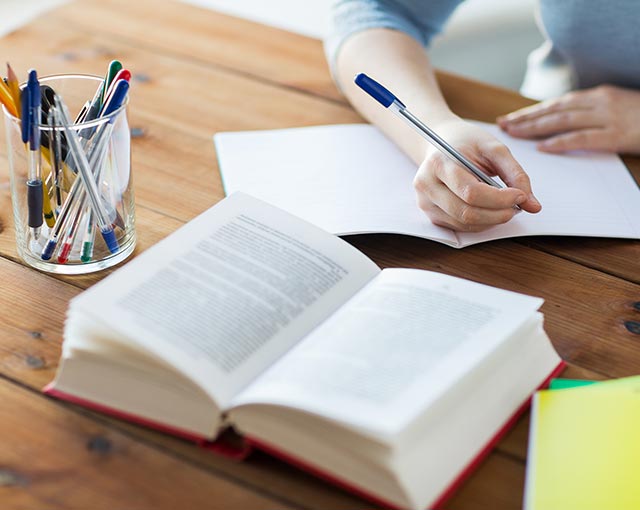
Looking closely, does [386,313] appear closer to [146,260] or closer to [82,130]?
[146,260]

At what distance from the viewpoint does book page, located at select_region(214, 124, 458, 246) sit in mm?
993

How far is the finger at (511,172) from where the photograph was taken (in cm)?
97

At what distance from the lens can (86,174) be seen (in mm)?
831

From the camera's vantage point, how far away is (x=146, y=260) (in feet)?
2.64

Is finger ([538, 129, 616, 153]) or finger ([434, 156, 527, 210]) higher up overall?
finger ([434, 156, 527, 210])

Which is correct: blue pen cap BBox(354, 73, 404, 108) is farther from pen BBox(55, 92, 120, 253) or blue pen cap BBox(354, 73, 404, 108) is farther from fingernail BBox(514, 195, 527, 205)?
pen BBox(55, 92, 120, 253)

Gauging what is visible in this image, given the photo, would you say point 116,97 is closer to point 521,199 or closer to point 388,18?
point 521,199

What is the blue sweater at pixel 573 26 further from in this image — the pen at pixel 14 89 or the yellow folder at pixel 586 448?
the yellow folder at pixel 586 448

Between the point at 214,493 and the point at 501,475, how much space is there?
0.23 m

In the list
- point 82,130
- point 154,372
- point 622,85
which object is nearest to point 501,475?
point 154,372

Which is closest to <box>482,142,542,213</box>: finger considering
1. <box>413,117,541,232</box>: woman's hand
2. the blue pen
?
Answer: <box>413,117,541,232</box>: woman's hand

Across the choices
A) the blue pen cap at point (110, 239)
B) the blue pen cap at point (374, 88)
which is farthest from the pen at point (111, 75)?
the blue pen cap at point (374, 88)

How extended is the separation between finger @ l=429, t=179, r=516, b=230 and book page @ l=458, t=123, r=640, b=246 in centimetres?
A: 3

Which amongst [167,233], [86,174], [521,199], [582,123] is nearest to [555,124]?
[582,123]
